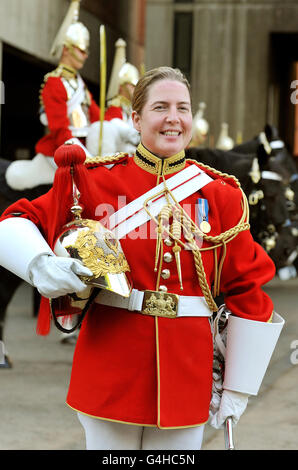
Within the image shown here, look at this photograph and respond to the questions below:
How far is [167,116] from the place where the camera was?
265 cm

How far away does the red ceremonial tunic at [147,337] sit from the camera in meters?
2.63

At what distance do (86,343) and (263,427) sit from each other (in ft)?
9.62

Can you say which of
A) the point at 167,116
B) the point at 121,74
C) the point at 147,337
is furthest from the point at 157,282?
the point at 121,74

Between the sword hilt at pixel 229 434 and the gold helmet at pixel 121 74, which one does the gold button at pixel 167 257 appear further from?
the gold helmet at pixel 121 74

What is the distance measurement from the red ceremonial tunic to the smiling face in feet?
0.39

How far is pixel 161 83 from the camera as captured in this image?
2.68m

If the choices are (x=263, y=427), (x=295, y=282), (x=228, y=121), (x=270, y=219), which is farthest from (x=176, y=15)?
(x=263, y=427)

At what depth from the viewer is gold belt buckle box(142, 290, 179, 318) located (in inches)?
104

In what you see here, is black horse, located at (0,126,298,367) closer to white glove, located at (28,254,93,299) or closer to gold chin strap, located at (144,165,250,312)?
gold chin strap, located at (144,165,250,312)

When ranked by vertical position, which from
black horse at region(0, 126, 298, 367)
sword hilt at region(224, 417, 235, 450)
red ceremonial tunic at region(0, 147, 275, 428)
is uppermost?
red ceremonial tunic at region(0, 147, 275, 428)

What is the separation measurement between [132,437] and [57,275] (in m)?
0.59

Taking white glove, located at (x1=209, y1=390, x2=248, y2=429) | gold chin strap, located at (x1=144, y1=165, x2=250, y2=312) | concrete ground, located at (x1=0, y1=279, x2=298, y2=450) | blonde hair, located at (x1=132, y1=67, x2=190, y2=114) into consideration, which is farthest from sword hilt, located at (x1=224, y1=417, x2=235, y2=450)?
concrete ground, located at (x1=0, y1=279, x2=298, y2=450)

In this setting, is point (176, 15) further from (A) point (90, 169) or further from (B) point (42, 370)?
(A) point (90, 169)

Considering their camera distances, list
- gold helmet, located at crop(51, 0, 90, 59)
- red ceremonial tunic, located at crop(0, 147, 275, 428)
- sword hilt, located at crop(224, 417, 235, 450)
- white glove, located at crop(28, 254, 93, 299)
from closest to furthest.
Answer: white glove, located at crop(28, 254, 93, 299)
red ceremonial tunic, located at crop(0, 147, 275, 428)
sword hilt, located at crop(224, 417, 235, 450)
gold helmet, located at crop(51, 0, 90, 59)
